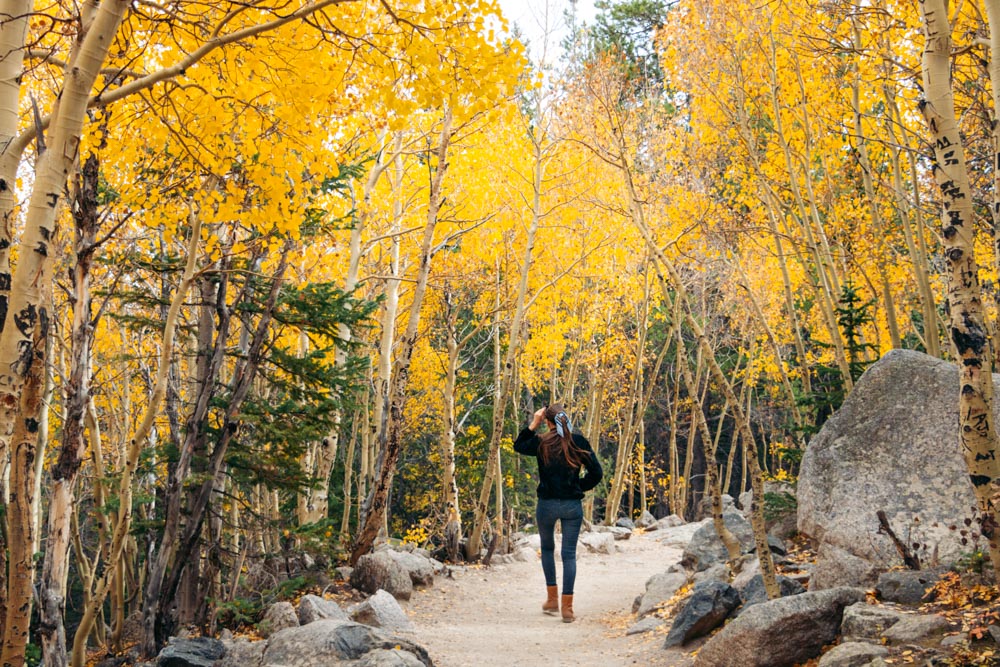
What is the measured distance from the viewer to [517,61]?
4.54m

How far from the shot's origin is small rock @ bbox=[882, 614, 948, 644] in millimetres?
3834

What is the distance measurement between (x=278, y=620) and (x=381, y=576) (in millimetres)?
1816

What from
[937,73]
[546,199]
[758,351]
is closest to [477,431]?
[546,199]

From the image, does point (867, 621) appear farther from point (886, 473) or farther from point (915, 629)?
point (886, 473)

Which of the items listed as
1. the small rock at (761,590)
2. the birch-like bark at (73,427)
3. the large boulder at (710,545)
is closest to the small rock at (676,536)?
the large boulder at (710,545)

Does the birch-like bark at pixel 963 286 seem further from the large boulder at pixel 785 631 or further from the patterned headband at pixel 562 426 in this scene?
the patterned headband at pixel 562 426

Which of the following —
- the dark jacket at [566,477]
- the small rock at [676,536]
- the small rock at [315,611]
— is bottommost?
the small rock at [676,536]

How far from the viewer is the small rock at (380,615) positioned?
6.42 meters

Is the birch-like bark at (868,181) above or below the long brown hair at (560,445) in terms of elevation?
above

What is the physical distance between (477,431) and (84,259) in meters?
12.5

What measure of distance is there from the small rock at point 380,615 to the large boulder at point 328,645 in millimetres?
1271

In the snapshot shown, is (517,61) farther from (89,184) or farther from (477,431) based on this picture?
(477,431)

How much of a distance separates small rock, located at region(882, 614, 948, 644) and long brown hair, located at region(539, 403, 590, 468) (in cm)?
277

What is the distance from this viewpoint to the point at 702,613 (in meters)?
5.44
